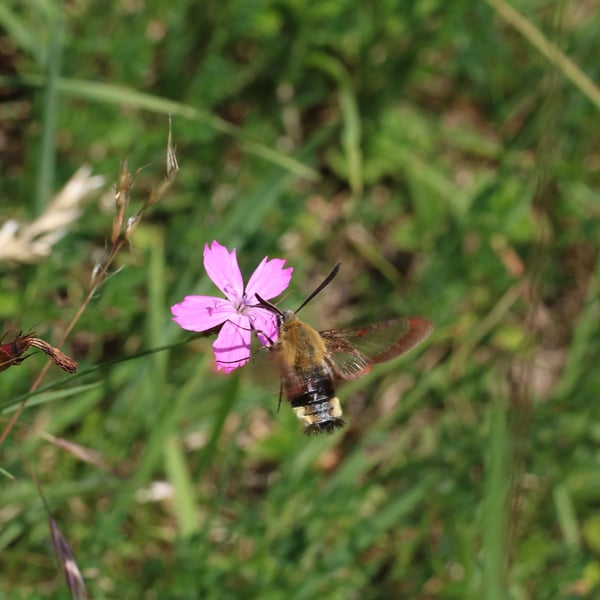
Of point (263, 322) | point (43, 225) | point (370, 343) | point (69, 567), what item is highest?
point (43, 225)

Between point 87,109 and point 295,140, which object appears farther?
point 295,140

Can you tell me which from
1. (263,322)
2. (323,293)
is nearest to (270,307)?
(263,322)

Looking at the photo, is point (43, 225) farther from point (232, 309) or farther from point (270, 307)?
point (270, 307)

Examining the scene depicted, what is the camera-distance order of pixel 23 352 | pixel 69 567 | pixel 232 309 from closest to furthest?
pixel 23 352 → pixel 69 567 → pixel 232 309

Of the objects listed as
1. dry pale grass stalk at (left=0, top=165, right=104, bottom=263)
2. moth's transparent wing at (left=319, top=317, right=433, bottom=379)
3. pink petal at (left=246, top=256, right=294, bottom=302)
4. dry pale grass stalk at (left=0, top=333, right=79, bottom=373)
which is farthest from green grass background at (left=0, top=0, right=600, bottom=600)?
dry pale grass stalk at (left=0, top=333, right=79, bottom=373)

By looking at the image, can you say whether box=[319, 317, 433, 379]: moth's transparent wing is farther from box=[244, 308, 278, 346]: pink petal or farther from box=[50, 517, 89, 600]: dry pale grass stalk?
box=[50, 517, 89, 600]: dry pale grass stalk

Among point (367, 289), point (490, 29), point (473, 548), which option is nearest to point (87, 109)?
point (367, 289)

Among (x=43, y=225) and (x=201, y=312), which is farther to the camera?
(x=43, y=225)

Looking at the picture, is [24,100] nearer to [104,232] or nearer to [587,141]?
[104,232]
